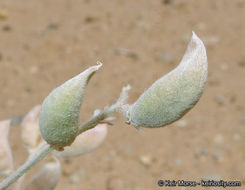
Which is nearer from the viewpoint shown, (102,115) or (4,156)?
(102,115)

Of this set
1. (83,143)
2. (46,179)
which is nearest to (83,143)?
(83,143)

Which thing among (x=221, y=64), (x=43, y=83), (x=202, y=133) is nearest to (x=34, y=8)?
(x=43, y=83)

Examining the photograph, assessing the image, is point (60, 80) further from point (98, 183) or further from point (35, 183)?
point (35, 183)

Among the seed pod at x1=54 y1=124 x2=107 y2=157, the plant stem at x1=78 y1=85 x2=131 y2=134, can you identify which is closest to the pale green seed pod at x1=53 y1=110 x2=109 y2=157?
the seed pod at x1=54 y1=124 x2=107 y2=157

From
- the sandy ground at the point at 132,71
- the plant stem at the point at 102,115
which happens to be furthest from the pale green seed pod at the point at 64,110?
the sandy ground at the point at 132,71

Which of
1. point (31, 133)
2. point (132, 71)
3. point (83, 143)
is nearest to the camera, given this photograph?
point (83, 143)

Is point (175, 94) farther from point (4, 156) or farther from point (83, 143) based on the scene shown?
point (4, 156)
